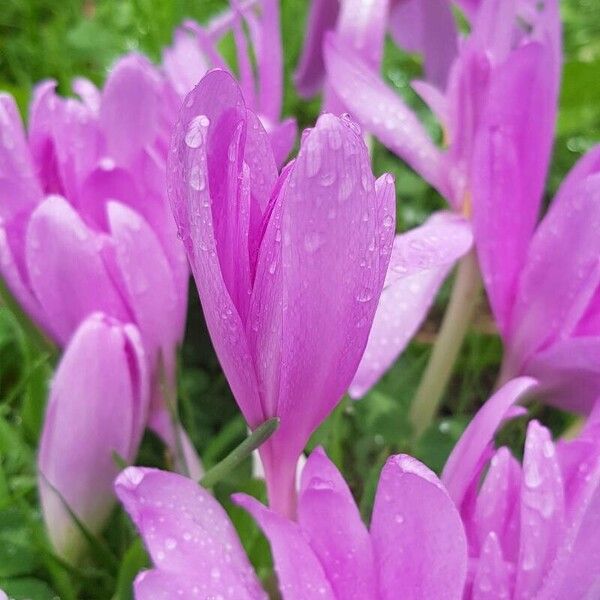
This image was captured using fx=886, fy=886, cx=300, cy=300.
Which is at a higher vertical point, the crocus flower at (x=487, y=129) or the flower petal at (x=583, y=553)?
the crocus flower at (x=487, y=129)

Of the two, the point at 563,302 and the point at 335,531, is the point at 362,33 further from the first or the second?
the point at 335,531

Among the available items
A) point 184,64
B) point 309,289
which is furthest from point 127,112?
point 309,289

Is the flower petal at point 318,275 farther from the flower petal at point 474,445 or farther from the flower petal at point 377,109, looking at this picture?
the flower petal at point 377,109

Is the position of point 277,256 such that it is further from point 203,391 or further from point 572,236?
point 203,391

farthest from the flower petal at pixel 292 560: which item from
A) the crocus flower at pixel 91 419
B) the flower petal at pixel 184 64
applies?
the flower petal at pixel 184 64

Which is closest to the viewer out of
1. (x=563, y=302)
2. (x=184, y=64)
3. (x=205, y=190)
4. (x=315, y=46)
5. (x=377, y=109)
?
(x=205, y=190)

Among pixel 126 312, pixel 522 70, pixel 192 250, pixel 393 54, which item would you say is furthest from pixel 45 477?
pixel 393 54

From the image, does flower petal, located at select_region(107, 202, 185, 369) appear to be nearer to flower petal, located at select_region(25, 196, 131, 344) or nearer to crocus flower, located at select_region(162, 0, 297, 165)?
flower petal, located at select_region(25, 196, 131, 344)
